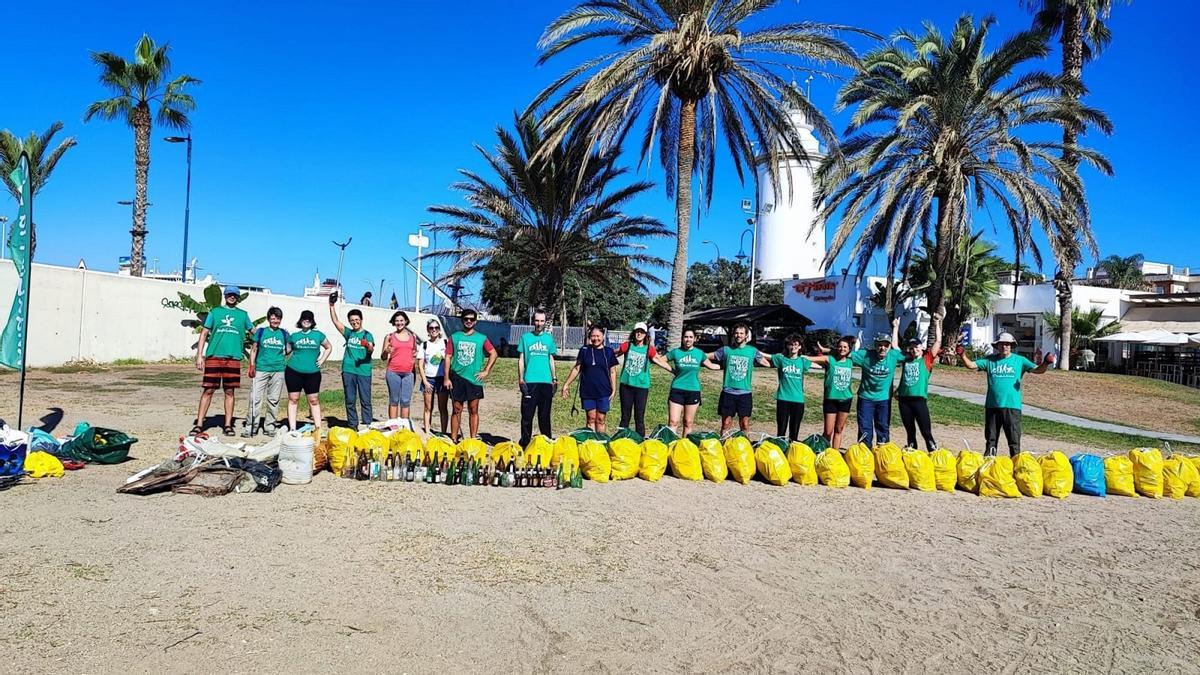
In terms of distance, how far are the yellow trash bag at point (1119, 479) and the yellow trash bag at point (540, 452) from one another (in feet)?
18.5

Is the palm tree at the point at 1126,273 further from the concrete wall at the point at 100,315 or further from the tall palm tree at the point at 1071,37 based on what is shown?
the concrete wall at the point at 100,315

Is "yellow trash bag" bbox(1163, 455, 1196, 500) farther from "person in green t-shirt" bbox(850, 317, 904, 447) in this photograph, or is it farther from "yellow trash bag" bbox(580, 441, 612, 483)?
"yellow trash bag" bbox(580, 441, 612, 483)

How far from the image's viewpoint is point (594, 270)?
26.3 meters

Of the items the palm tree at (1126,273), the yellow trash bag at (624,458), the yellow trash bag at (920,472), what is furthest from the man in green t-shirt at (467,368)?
the palm tree at (1126,273)

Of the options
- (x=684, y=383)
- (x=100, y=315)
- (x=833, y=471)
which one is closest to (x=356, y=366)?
(x=684, y=383)

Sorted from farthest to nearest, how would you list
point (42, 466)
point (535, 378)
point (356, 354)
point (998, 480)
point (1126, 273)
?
point (1126, 273), point (356, 354), point (535, 378), point (998, 480), point (42, 466)

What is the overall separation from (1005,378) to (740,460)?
12.0 feet

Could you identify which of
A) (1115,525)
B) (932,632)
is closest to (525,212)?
(1115,525)

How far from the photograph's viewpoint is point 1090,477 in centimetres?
825

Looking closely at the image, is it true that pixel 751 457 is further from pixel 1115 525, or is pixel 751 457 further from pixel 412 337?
pixel 412 337

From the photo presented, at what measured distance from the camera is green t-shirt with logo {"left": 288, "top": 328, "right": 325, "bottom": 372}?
9633mm

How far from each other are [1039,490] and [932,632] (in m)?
4.41

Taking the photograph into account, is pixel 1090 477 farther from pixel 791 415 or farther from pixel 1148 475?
pixel 791 415

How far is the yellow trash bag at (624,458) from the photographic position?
8.07 meters
